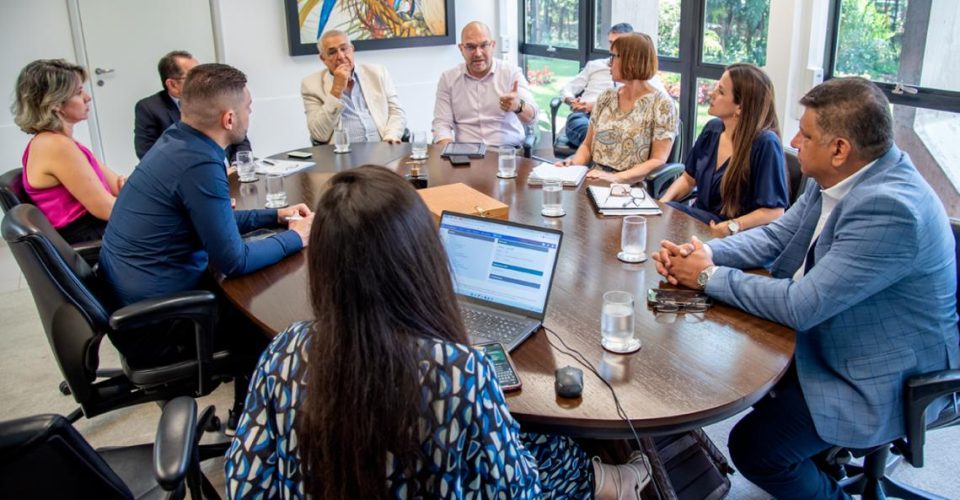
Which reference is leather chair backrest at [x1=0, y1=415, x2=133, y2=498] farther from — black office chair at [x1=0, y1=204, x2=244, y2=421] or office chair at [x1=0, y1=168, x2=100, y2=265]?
office chair at [x1=0, y1=168, x2=100, y2=265]

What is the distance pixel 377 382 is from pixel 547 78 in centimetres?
578

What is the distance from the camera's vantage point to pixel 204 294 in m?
1.90

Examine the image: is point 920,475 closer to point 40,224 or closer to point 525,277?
point 525,277

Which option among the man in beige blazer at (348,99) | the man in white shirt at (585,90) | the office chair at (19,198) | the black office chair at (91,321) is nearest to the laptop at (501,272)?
the black office chair at (91,321)

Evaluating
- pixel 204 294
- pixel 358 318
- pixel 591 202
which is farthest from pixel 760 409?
pixel 204 294

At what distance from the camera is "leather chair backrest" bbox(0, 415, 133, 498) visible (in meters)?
1.04

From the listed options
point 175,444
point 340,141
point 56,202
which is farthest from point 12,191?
point 175,444

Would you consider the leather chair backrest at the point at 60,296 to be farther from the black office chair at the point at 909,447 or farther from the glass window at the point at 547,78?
the glass window at the point at 547,78

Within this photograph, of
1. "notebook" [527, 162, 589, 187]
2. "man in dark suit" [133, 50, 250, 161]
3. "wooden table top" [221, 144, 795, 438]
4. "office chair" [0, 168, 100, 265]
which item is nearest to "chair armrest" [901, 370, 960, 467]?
"wooden table top" [221, 144, 795, 438]

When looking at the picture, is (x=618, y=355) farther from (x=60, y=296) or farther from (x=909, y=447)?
(x=60, y=296)

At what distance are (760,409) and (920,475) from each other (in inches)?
31.8

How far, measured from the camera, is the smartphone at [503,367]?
137 centimetres

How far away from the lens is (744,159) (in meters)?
2.58

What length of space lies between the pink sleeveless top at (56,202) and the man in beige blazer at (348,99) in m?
1.44
